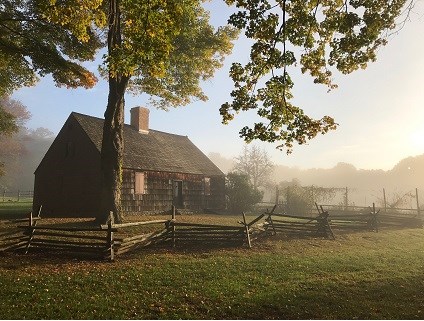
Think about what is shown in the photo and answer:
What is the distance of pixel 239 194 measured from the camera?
3241 centimetres

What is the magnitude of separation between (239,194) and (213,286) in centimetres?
2327

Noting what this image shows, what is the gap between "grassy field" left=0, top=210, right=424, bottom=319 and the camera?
746 cm

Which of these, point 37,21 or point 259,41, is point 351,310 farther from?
point 37,21

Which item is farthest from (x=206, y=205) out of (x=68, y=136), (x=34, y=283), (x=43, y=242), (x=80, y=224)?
(x=34, y=283)

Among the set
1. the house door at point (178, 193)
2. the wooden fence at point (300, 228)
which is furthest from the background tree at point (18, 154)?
the wooden fence at point (300, 228)

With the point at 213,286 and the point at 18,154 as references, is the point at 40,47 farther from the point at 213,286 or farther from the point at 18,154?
the point at 18,154

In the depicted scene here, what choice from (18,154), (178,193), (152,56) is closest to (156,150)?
(178,193)

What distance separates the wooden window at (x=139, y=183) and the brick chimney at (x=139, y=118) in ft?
21.3

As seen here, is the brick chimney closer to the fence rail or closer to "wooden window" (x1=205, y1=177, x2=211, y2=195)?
"wooden window" (x1=205, y1=177, x2=211, y2=195)

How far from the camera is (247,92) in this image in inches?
355

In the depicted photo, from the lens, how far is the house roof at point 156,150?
2469cm

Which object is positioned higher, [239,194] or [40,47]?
[40,47]

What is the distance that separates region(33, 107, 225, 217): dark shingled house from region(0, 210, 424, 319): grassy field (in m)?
11.3

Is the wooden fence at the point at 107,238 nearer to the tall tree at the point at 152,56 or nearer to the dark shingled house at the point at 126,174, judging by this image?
the tall tree at the point at 152,56
